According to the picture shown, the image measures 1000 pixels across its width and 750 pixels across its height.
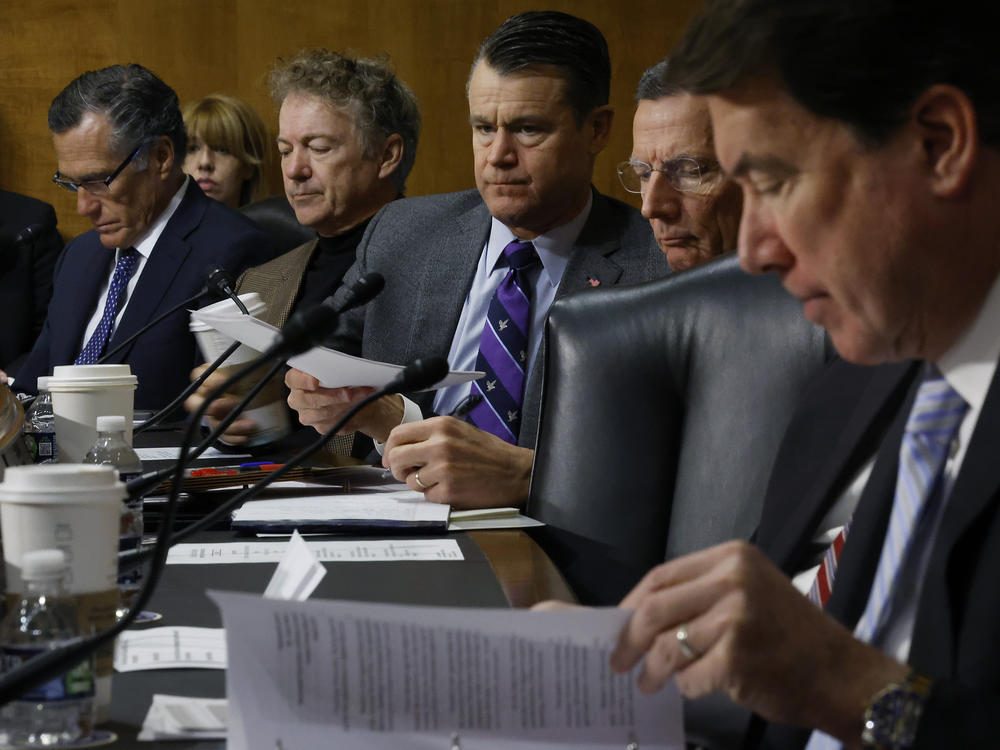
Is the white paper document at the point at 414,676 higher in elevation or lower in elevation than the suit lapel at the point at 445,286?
lower

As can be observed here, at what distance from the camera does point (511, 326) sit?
2428 millimetres

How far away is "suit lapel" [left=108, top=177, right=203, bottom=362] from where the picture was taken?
3.63 metres

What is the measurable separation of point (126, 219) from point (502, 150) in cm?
171

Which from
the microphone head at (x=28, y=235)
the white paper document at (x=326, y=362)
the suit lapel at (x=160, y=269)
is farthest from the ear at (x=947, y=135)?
the suit lapel at (x=160, y=269)

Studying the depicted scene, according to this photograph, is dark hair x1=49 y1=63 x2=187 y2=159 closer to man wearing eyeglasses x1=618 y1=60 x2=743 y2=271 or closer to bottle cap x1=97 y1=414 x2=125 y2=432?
man wearing eyeglasses x1=618 y1=60 x2=743 y2=271

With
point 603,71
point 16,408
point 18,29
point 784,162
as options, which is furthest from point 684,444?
point 18,29

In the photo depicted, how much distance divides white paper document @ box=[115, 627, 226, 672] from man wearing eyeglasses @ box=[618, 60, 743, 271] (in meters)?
1.37

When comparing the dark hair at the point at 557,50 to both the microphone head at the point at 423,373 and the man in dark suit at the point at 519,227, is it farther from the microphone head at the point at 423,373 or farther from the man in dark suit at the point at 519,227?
the microphone head at the point at 423,373

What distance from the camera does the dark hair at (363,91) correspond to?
392 cm

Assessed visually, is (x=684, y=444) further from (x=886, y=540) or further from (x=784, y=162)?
(x=784, y=162)

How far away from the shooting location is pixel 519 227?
101 inches

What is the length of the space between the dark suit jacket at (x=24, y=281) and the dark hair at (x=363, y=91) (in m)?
1.52

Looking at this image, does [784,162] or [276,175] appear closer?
[784,162]

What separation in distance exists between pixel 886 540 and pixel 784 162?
1.06 feet
